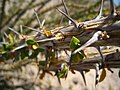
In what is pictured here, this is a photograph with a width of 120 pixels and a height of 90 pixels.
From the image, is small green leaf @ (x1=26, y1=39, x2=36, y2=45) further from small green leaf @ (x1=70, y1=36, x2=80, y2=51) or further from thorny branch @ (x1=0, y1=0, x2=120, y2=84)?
small green leaf @ (x1=70, y1=36, x2=80, y2=51)

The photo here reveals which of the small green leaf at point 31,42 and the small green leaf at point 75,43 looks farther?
the small green leaf at point 31,42

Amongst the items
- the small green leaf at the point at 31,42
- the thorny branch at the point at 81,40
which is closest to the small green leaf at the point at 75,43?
the thorny branch at the point at 81,40

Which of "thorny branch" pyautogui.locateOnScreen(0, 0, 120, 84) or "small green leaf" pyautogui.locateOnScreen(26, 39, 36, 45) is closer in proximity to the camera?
"thorny branch" pyautogui.locateOnScreen(0, 0, 120, 84)

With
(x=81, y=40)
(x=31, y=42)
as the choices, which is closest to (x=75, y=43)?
(x=81, y=40)

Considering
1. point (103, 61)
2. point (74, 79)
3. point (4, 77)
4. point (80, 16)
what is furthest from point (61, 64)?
point (74, 79)

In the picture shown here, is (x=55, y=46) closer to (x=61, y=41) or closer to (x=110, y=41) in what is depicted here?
(x=61, y=41)

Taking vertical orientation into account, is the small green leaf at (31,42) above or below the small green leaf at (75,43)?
above

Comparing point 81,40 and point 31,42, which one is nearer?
point 81,40

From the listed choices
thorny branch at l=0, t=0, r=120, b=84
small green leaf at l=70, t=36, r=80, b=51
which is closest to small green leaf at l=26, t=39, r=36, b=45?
thorny branch at l=0, t=0, r=120, b=84

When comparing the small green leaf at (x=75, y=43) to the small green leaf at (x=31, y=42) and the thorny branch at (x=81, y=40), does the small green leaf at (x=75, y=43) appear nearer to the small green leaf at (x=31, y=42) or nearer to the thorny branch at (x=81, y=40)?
the thorny branch at (x=81, y=40)

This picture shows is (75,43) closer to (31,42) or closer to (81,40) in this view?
(81,40)

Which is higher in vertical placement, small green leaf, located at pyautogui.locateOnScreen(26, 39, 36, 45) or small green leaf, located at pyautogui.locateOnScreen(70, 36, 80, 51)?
small green leaf, located at pyautogui.locateOnScreen(26, 39, 36, 45)
